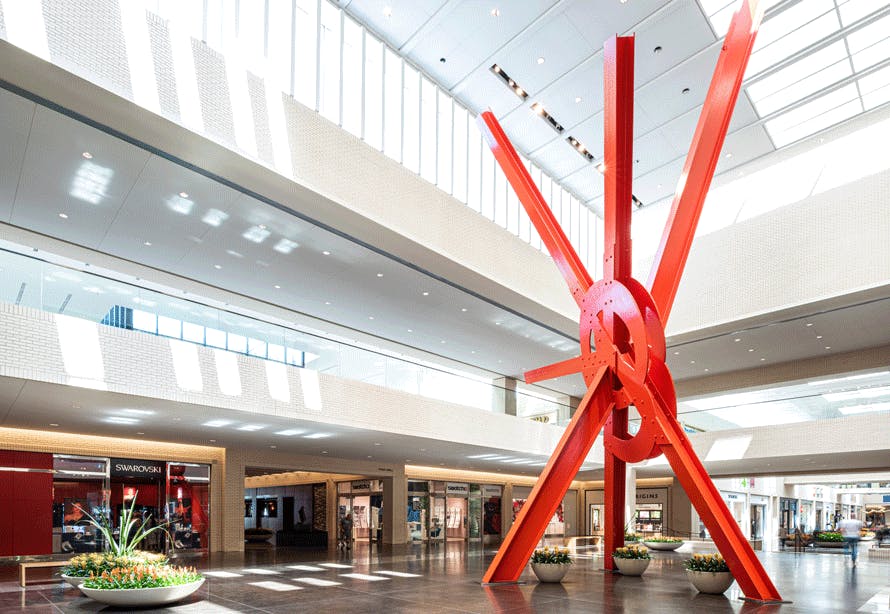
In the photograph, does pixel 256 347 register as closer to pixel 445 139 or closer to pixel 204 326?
pixel 204 326

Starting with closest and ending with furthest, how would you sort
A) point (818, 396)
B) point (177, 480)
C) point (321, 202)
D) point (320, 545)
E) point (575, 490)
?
point (321, 202)
point (177, 480)
point (818, 396)
point (320, 545)
point (575, 490)

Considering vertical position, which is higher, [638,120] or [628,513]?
[638,120]

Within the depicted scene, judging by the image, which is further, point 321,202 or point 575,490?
point 575,490

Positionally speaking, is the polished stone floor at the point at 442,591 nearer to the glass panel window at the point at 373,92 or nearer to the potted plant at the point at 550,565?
the potted plant at the point at 550,565

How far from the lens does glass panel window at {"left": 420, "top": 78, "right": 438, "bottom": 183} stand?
1903cm

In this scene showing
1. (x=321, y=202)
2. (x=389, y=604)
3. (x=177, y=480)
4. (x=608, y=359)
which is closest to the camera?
(x=389, y=604)

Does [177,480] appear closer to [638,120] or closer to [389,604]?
[389,604]

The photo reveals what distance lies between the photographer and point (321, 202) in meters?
14.8

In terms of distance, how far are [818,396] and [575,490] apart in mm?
20824

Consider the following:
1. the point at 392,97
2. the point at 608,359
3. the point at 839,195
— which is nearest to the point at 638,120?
the point at 839,195

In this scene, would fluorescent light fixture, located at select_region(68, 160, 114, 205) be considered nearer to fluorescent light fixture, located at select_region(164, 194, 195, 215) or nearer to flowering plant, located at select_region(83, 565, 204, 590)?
fluorescent light fixture, located at select_region(164, 194, 195, 215)

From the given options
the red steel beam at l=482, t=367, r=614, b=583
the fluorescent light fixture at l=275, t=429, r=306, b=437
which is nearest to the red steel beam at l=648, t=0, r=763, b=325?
the red steel beam at l=482, t=367, r=614, b=583

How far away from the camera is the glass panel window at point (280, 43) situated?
15062mm

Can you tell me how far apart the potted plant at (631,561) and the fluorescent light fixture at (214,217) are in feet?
40.4
